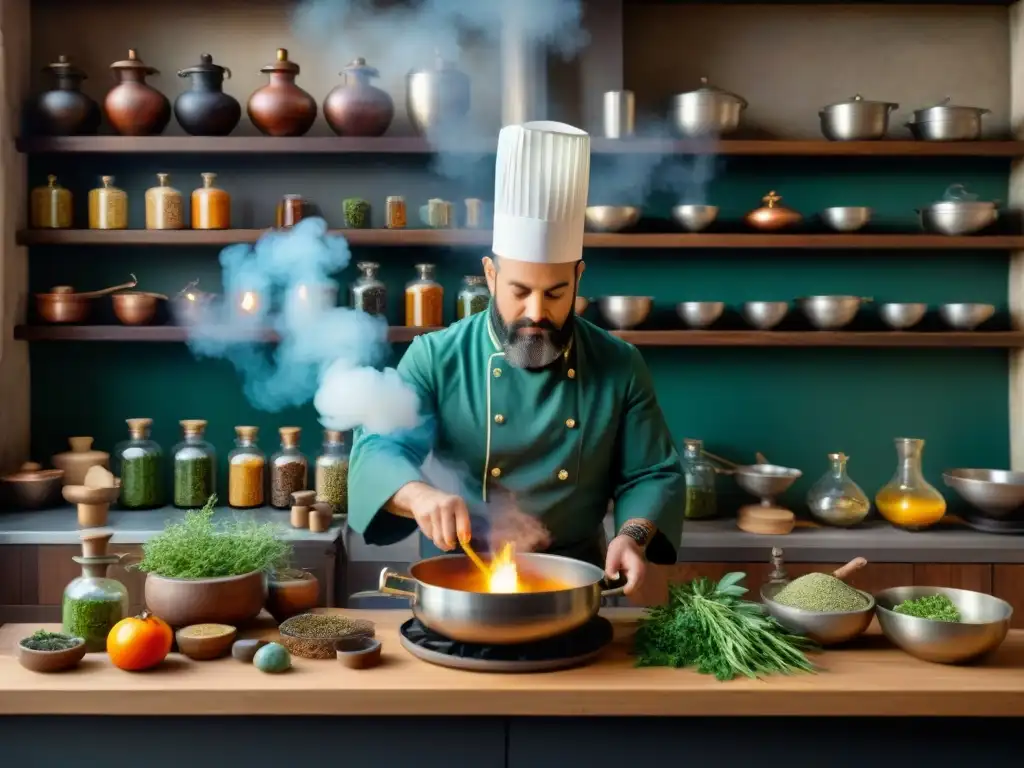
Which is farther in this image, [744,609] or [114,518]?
[114,518]

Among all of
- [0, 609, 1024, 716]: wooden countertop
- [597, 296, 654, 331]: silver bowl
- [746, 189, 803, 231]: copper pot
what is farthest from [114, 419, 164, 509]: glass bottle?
[746, 189, 803, 231]: copper pot

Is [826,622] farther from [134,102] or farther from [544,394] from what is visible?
[134,102]

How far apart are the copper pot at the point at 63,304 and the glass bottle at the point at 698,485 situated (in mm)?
2239

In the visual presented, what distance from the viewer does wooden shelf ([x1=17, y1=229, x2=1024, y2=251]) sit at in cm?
384

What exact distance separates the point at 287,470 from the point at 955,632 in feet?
8.56

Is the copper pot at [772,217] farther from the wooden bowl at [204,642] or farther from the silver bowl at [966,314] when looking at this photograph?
the wooden bowl at [204,642]

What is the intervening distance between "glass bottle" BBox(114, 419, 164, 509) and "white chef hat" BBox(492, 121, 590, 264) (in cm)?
211

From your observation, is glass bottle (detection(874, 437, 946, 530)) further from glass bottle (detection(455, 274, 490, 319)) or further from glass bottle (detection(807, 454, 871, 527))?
glass bottle (detection(455, 274, 490, 319))

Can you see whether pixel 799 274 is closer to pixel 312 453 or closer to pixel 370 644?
pixel 312 453

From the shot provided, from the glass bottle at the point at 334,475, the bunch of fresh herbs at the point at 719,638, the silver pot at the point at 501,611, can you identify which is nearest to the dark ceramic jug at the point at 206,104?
the glass bottle at the point at 334,475

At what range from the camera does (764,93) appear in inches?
164

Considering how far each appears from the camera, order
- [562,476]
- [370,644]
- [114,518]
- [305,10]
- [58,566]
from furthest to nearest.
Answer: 1. [305,10]
2. [114,518]
3. [58,566]
4. [562,476]
5. [370,644]

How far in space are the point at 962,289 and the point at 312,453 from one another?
8.99 ft

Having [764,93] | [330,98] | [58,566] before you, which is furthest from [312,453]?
[764,93]
